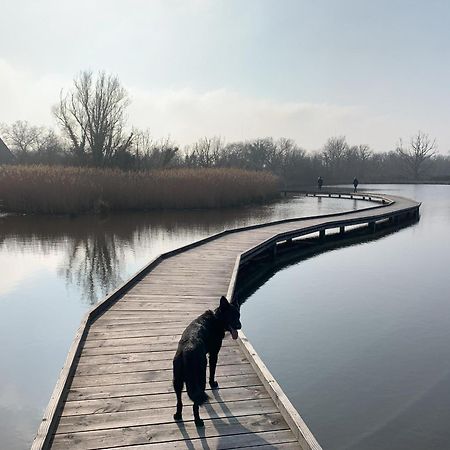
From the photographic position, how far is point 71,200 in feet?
63.6

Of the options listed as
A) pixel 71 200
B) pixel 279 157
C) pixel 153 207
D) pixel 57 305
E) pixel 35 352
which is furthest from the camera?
pixel 279 157

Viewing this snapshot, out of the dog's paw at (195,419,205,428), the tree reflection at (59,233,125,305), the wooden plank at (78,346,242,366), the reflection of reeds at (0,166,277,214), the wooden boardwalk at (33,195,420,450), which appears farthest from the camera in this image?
the reflection of reeds at (0,166,277,214)

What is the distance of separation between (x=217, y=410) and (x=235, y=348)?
4.42 feet

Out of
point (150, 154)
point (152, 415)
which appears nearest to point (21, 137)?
point (150, 154)

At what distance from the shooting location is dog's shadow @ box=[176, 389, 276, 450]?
3.18 meters

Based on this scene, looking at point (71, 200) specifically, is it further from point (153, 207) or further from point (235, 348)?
point (235, 348)

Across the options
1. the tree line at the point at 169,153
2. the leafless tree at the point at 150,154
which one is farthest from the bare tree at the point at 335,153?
the leafless tree at the point at 150,154

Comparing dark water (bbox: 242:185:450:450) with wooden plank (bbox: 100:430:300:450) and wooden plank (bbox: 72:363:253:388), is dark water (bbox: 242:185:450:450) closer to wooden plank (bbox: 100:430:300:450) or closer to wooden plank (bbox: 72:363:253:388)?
wooden plank (bbox: 72:363:253:388)

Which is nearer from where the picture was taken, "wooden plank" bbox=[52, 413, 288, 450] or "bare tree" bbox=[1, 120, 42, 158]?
"wooden plank" bbox=[52, 413, 288, 450]

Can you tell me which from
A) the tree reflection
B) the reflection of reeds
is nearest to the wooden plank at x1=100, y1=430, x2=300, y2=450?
the tree reflection

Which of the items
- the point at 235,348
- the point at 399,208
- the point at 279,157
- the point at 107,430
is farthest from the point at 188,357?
the point at 279,157

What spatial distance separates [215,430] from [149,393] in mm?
813

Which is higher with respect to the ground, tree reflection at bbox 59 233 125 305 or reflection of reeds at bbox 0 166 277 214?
reflection of reeds at bbox 0 166 277 214

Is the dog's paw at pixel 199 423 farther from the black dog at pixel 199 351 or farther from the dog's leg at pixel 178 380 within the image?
the dog's leg at pixel 178 380
